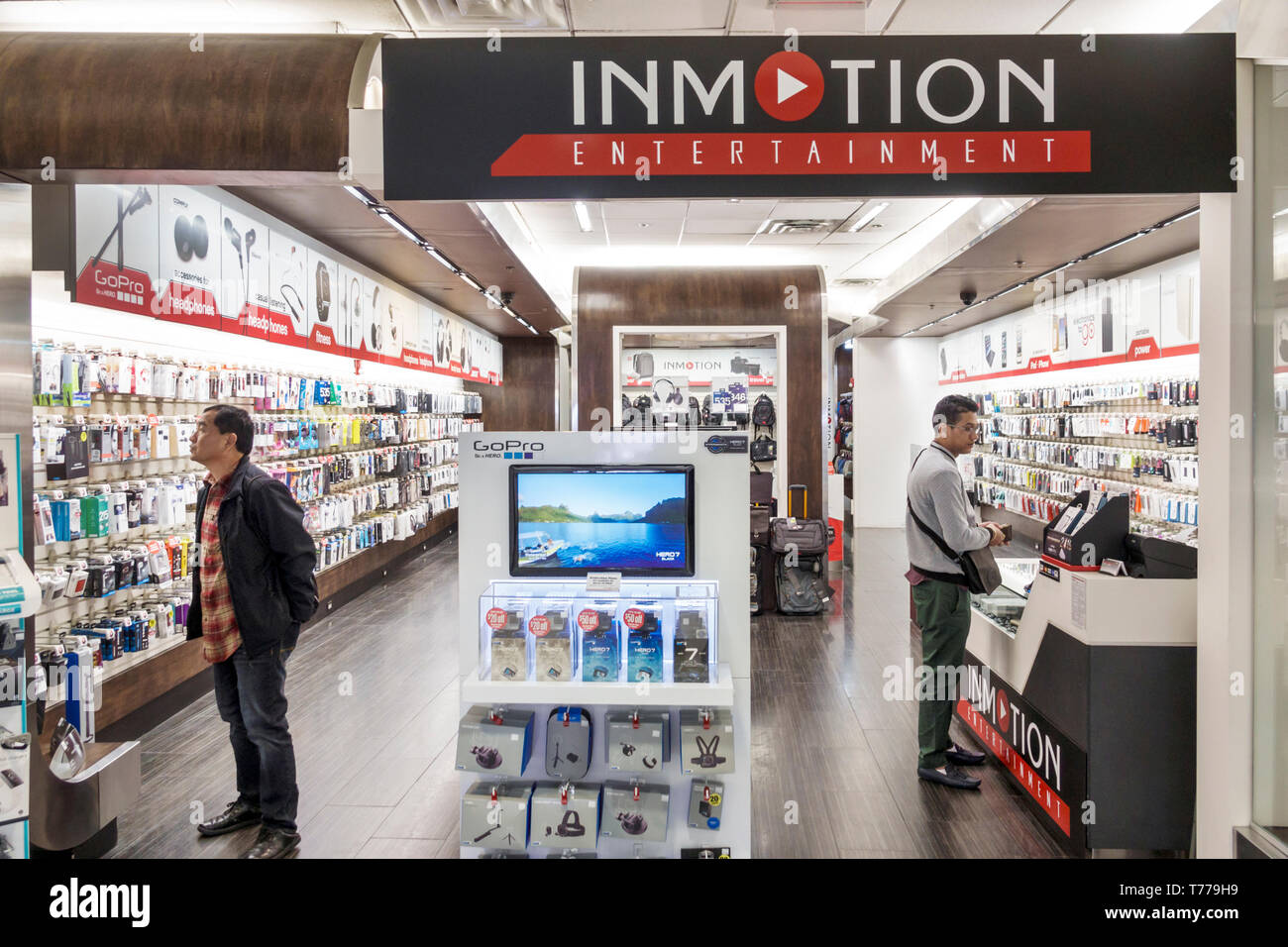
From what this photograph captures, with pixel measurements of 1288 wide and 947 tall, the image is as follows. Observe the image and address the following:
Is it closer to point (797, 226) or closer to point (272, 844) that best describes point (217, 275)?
point (272, 844)

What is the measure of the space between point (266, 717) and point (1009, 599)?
3.49 m

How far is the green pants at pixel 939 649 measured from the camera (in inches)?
149

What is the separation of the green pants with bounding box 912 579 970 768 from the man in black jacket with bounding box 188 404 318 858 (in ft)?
8.86

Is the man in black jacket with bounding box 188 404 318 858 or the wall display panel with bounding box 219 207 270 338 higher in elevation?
the wall display panel with bounding box 219 207 270 338

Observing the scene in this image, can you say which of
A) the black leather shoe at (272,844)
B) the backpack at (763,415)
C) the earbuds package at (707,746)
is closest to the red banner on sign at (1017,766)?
the earbuds package at (707,746)

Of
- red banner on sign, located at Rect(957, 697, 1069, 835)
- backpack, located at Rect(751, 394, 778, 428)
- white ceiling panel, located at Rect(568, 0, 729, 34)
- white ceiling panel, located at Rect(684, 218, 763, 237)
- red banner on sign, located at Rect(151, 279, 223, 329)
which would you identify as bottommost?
red banner on sign, located at Rect(957, 697, 1069, 835)

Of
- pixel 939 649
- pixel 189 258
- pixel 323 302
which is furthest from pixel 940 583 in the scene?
pixel 323 302

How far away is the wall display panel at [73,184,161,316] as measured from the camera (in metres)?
4.02

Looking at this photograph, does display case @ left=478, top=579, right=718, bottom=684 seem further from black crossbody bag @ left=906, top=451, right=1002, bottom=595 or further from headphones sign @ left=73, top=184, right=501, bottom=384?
A: headphones sign @ left=73, top=184, right=501, bottom=384

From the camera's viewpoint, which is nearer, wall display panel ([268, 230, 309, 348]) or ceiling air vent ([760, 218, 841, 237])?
wall display panel ([268, 230, 309, 348])

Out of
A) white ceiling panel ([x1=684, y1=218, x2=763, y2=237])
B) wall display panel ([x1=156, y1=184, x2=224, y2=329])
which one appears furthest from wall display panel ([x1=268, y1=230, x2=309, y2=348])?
white ceiling panel ([x1=684, y1=218, x2=763, y2=237])

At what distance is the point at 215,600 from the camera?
3.22m

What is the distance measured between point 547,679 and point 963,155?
2.08 metres

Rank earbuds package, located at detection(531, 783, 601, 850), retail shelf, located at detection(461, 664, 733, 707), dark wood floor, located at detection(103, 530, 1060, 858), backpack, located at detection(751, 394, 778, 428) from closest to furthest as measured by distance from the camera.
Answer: retail shelf, located at detection(461, 664, 733, 707), earbuds package, located at detection(531, 783, 601, 850), dark wood floor, located at detection(103, 530, 1060, 858), backpack, located at detection(751, 394, 778, 428)
